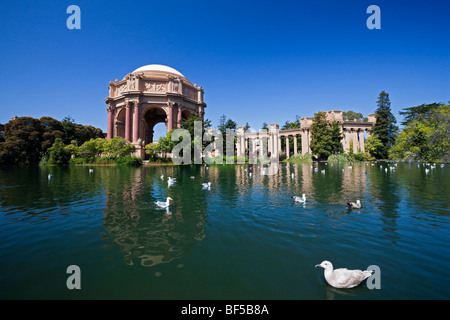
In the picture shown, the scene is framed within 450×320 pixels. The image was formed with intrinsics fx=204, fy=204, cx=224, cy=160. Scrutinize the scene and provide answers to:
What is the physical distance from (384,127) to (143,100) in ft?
220

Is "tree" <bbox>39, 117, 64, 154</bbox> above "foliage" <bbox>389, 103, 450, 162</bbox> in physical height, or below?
above

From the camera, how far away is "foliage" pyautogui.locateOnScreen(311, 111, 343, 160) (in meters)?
53.0

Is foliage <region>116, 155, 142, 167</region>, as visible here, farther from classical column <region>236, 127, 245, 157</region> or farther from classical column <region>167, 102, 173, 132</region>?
classical column <region>236, 127, 245, 157</region>

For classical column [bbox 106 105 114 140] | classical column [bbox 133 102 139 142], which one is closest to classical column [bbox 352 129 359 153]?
classical column [bbox 133 102 139 142]

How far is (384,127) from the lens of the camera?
59531 millimetres

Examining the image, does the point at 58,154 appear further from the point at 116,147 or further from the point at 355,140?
the point at 355,140

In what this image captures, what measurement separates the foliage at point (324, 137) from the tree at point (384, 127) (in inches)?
544

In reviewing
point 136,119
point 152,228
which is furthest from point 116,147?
point 152,228

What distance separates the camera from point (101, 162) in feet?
133

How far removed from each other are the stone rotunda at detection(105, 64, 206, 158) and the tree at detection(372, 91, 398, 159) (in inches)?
2047

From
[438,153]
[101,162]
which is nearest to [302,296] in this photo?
[101,162]

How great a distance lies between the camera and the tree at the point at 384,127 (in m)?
58.5

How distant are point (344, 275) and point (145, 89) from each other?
54.6 m
